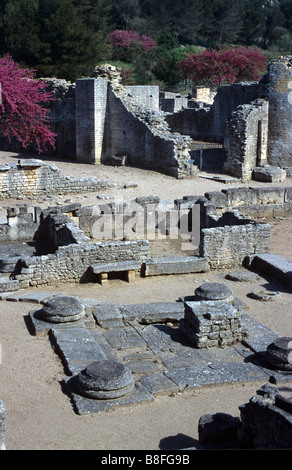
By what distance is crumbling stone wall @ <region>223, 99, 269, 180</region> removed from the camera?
22766 mm

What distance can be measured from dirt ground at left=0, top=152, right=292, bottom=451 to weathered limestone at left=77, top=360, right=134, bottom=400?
23 centimetres

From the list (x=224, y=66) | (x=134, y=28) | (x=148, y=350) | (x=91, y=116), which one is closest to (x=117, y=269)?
(x=148, y=350)

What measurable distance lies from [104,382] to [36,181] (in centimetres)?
1274

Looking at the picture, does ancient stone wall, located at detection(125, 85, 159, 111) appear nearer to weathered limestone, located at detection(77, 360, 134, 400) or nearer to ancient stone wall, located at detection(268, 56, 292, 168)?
ancient stone wall, located at detection(268, 56, 292, 168)

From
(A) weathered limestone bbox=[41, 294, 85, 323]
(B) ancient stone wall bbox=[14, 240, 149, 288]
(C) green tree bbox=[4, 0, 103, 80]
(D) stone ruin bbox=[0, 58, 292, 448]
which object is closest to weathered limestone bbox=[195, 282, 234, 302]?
(D) stone ruin bbox=[0, 58, 292, 448]

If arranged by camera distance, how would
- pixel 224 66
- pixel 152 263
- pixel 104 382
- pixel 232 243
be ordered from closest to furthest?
pixel 104 382 < pixel 152 263 < pixel 232 243 < pixel 224 66

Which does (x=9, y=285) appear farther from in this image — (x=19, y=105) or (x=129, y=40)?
(x=129, y=40)

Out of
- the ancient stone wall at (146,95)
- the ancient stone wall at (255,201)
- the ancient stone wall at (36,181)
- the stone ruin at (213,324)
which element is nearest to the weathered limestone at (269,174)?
the ancient stone wall at (255,201)

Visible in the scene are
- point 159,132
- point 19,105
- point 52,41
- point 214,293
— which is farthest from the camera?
point 52,41

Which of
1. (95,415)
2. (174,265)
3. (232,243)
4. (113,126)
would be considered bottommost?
(95,415)

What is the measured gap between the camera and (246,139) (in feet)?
74.8

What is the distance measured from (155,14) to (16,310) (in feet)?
170

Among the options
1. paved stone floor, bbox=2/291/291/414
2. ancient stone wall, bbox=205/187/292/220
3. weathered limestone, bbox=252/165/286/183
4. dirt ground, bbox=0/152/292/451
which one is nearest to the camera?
dirt ground, bbox=0/152/292/451

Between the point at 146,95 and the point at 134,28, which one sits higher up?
the point at 134,28
